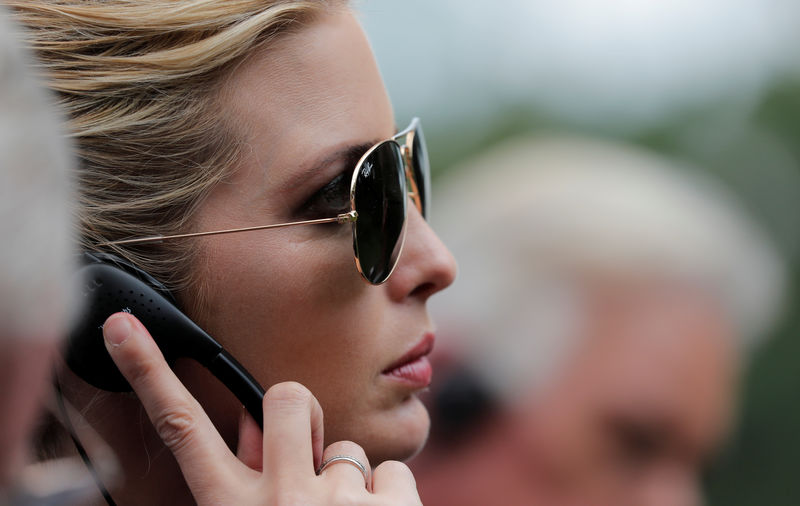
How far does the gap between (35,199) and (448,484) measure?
258cm

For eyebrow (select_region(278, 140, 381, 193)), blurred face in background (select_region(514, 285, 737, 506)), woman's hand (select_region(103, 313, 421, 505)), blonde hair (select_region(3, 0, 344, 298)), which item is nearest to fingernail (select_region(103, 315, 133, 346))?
woman's hand (select_region(103, 313, 421, 505))

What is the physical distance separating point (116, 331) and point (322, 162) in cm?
57

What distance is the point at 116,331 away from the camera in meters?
1.82

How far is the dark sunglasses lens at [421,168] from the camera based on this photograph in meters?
2.50

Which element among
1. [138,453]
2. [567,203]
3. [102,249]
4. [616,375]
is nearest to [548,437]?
[616,375]

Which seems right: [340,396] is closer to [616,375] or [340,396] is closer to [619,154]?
[616,375]

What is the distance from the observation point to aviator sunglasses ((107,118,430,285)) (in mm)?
2018

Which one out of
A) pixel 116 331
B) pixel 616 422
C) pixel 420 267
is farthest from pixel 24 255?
pixel 616 422

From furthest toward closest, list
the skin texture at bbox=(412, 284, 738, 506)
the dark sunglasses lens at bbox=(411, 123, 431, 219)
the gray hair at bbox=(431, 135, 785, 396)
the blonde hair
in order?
the gray hair at bbox=(431, 135, 785, 396) → the skin texture at bbox=(412, 284, 738, 506) → the dark sunglasses lens at bbox=(411, 123, 431, 219) → the blonde hair

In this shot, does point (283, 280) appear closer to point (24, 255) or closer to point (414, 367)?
point (414, 367)

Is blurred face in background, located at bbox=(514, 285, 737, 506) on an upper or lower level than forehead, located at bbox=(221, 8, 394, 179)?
lower

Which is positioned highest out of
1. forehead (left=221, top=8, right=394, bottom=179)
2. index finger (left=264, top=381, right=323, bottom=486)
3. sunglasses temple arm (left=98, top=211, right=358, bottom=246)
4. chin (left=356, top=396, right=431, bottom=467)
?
forehead (left=221, top=8, right=394, bottom=179)

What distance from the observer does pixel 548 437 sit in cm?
340

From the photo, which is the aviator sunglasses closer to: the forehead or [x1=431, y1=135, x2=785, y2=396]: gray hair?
the forehead
